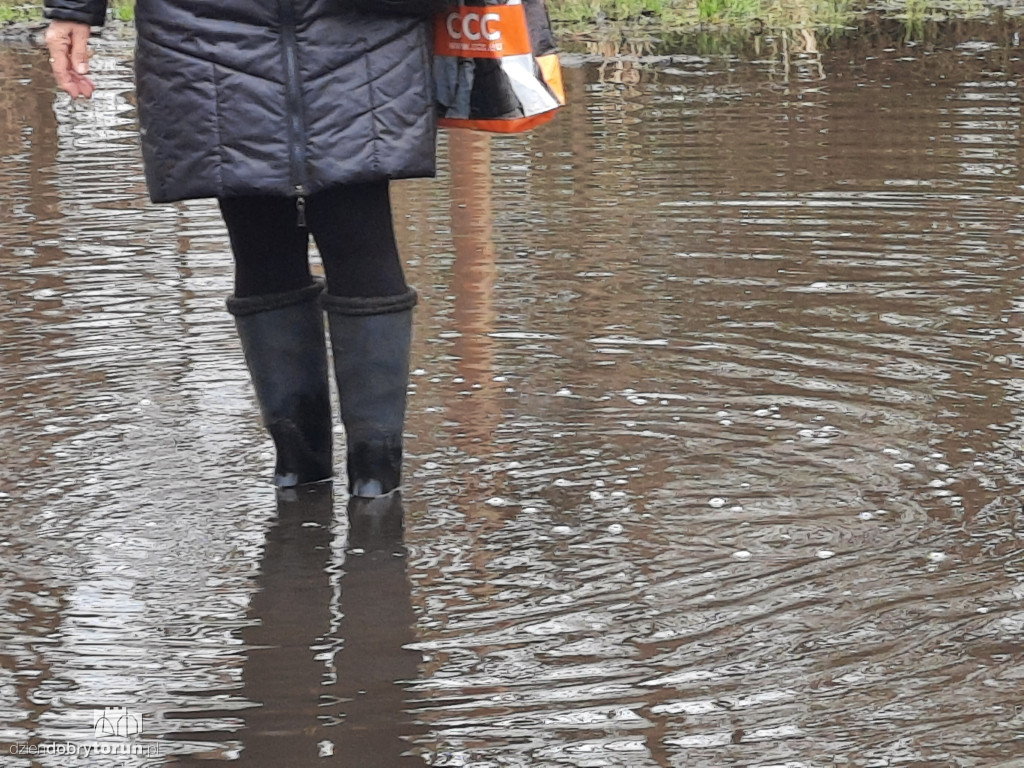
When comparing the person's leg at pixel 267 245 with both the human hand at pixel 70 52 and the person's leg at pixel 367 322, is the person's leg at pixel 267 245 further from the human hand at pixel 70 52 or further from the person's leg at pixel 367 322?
the human hand at pixel 70 52

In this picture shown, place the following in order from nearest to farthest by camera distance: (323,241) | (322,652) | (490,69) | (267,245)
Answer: (322,652) < (490,69) < (323,241) < (267,245)

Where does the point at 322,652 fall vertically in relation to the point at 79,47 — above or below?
below

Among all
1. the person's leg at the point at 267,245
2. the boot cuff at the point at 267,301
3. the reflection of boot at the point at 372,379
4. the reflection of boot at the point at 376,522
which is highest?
the person's leg at the point at 267,245

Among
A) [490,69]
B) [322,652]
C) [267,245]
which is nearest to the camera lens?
[322,652]

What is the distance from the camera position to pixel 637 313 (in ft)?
17.2

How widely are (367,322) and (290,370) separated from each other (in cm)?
25

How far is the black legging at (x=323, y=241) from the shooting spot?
11.9 feet

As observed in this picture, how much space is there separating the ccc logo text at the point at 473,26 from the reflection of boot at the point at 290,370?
637 mm

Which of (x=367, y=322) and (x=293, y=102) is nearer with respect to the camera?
(x=293, y=102)

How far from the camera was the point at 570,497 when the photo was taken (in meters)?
3.87

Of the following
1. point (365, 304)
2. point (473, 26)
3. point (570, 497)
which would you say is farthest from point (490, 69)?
point (570, 497)

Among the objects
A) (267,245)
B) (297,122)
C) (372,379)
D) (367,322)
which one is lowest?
(372,379)

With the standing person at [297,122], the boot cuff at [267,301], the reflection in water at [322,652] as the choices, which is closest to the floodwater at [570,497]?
the reflection in water at [322,652]

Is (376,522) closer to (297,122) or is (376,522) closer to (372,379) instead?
(372,379)
